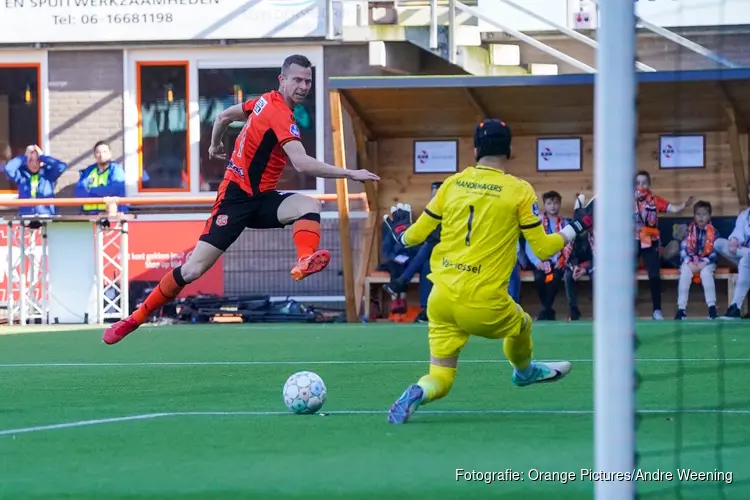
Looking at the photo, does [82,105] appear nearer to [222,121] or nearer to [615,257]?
[222,121]

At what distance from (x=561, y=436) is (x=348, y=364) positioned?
4713 mm

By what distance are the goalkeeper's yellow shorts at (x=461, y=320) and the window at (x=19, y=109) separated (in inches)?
634

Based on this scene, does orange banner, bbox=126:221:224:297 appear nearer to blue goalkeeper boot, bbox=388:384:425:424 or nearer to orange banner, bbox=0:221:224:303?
orange banner, bbox=0:221:224:303

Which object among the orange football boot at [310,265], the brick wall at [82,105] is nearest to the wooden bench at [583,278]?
the brick wall at [82,105]

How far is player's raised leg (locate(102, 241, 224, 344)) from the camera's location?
971 cm

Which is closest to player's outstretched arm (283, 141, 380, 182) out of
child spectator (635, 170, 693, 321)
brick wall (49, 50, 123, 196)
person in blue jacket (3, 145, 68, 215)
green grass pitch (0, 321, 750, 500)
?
green grass pitch (0, 321, 750, 500)

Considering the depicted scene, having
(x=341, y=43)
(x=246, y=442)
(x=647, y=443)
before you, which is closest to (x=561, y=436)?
(x=647, y=443)

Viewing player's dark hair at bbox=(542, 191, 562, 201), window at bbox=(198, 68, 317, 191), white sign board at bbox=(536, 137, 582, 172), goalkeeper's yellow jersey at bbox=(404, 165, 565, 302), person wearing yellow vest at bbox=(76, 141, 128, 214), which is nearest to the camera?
goalkeeper's yellow jersey at bbox=(404, 165, 565, 302)

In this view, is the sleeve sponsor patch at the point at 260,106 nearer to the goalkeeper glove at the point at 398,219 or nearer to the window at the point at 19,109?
the goalkeeper glove at the point at 398,219

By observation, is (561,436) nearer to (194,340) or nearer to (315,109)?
(194,340)

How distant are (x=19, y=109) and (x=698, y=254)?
452 inches

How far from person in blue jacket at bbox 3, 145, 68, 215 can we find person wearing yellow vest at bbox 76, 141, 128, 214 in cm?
41

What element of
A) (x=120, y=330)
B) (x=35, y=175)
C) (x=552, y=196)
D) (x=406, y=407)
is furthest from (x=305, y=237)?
(x=35, y=175)

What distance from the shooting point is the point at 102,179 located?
1981 cm
